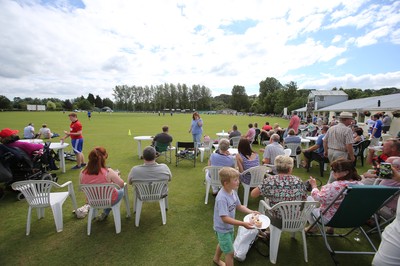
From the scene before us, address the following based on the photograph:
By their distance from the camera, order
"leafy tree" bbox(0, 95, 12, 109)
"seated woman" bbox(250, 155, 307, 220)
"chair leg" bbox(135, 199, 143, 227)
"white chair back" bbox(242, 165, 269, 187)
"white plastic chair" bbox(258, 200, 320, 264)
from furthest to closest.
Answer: "leafy tree" bbox(0, 95, 12, 109) < "white chair back" bbox(242, 165, 269, 187) < "chair leg" bbox(135, 199, 143, 227) < "seated woman" bbox(250, 155, 307, 220) < "white plastic chair" bbox(258, 200, 320, 264)

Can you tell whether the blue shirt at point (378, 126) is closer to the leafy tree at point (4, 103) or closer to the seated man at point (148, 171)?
the seated man at point (148, 171)

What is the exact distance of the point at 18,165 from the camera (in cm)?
465

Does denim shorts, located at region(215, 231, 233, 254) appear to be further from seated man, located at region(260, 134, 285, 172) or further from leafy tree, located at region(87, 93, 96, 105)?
leafy tree, located at region(87, 93, 96, 105)

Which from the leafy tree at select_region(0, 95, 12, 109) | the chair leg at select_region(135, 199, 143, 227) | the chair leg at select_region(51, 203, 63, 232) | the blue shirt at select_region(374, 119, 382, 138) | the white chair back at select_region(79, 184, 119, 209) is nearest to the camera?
the white chair back at select_region(79, 184, 119, 209)

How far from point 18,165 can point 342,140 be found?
291 inches

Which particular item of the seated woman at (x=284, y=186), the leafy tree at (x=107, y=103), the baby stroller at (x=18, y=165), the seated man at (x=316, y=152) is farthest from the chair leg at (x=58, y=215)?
the leafy tree at (x=107, y=103)

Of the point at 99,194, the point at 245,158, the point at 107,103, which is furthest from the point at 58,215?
the point at 107,103

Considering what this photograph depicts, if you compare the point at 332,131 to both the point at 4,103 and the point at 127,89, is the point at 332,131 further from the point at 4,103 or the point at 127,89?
the point at 127,89

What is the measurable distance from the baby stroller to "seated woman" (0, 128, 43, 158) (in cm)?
13

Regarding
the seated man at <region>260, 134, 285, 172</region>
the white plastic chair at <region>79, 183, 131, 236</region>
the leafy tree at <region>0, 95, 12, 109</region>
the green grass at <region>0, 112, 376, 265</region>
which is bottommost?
the green grass at <region>0, 112, 376, 265</region>

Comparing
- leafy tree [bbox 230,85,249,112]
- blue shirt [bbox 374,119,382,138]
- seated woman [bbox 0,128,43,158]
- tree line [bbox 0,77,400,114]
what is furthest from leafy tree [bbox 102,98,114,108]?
blue shirt [bbox 374,119,382,138]

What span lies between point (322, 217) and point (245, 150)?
1.90m

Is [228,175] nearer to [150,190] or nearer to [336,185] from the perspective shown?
[336,185]

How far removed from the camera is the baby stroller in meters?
4.30
